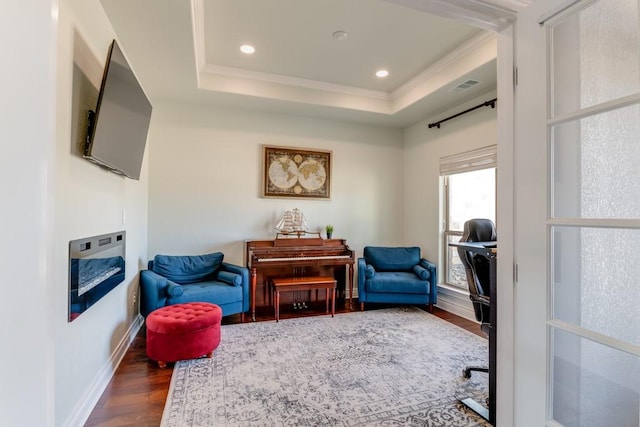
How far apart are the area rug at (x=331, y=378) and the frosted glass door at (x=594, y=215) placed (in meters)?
1.12

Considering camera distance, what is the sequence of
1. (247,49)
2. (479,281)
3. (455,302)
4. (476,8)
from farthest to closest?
(455,302) < (247,49) < (479,281) < (476,8)

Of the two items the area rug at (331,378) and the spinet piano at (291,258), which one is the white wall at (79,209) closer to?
the area rug at (331,378)

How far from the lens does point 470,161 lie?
12.8ft

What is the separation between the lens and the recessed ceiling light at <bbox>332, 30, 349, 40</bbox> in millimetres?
2951

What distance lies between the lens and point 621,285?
0.96 m

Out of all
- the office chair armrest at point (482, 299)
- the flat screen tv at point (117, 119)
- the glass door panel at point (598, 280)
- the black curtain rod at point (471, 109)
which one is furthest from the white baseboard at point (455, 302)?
the flat screen tv at point (117, 119)

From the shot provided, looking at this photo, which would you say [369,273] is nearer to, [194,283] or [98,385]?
[194,283]

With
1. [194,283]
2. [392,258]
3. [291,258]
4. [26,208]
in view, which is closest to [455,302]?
[392,258]

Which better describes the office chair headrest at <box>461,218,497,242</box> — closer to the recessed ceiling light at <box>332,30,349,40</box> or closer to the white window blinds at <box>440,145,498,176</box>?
the white window blinds at <box>440,145,498,176</box>

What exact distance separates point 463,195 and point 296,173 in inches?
93.1

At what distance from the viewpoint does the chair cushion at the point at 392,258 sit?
175 inches

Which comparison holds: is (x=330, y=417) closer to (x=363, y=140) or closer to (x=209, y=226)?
(x=209, y=226)

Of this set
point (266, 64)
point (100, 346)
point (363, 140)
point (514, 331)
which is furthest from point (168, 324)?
point (363, 140)

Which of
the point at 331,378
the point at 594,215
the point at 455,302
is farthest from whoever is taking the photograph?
the point at 455,302
